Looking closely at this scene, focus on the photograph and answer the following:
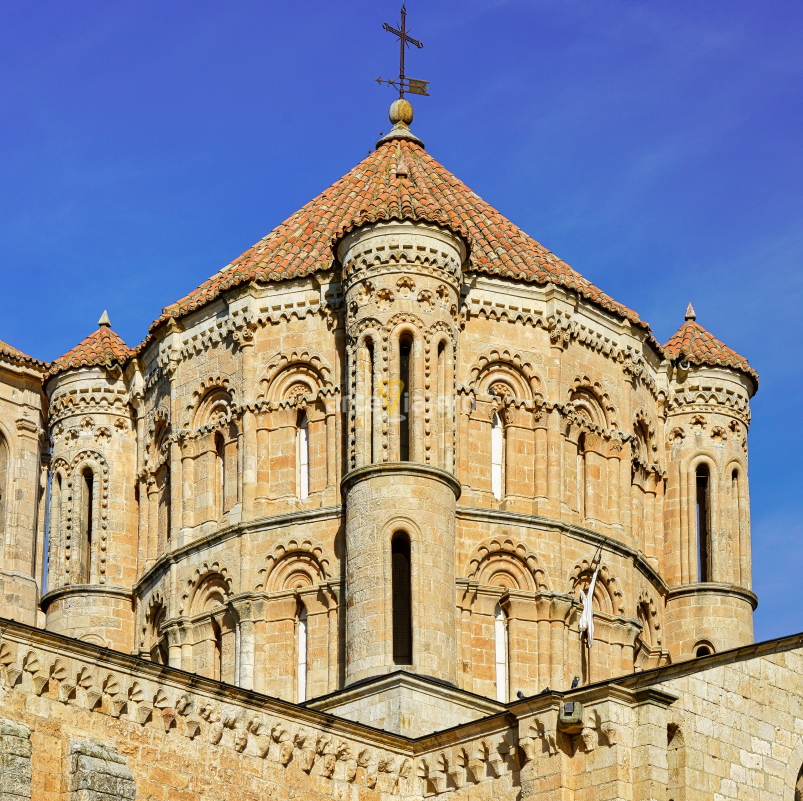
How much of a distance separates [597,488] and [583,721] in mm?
12084

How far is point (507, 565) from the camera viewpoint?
4419 centimetres

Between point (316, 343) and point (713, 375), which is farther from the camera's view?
point (713, 375)

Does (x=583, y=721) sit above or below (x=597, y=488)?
below

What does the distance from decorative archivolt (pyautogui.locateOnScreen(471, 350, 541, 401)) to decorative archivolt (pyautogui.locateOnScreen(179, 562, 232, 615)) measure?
6302mm

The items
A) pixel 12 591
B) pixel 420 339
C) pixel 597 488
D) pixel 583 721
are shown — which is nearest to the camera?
pixel 583 721

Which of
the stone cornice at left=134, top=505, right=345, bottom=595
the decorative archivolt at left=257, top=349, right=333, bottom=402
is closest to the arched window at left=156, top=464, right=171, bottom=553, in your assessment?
the stone cornice at left=134, top=505, right=345, bottom=595

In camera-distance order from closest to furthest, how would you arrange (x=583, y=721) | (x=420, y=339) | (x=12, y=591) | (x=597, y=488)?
(x=583, y=721), (x=420, y=339), (x=597, y=488), (x=12, y=591)

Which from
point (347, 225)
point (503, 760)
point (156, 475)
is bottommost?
point (503, 760)

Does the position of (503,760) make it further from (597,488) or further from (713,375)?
(713,375)

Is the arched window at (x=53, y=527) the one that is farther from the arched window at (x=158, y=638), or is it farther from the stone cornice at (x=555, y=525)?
the stone cornice at (x=555, y=525)

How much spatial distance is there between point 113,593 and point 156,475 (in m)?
2.61

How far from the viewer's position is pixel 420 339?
4312cm

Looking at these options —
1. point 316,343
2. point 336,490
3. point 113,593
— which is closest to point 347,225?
point 316,343

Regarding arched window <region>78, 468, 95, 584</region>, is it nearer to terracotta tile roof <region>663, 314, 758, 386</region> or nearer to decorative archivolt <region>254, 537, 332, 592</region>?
decorative archivolt <region>254, 537, 332, 592</region>
